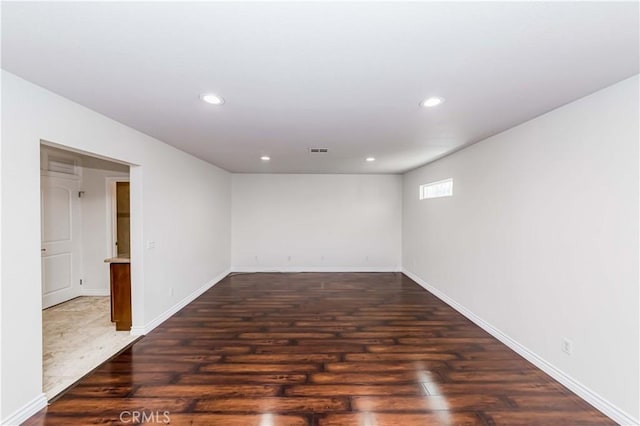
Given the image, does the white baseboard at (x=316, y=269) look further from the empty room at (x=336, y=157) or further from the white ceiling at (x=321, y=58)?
the white ceiling at (x=321, y=58)

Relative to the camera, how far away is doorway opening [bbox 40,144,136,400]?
3.72m

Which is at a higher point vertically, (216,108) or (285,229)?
(216,108)

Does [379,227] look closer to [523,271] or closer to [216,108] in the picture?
[523,271]

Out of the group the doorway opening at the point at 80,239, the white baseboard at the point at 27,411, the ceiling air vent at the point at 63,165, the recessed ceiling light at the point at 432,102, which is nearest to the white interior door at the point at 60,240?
the doorway opening at the point at 80,239

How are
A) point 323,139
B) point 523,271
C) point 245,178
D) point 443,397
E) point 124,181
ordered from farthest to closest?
point 245,178 → point 124,181 → point 323,139 → point 523,271 → point 443,397

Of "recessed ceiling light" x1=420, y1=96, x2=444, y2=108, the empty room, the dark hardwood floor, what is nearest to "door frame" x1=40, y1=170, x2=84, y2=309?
the empty room

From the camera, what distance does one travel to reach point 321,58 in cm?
165

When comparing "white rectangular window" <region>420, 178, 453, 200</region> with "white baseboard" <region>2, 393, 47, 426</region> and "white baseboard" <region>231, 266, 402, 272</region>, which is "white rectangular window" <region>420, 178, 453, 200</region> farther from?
"white baseboard" <region>2, 393, 47, 426</region>

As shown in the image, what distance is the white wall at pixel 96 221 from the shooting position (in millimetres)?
4828

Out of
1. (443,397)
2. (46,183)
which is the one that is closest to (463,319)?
(443,397)

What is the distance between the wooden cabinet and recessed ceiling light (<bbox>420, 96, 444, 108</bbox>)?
3729mm

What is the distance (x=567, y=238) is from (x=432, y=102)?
1656 mm

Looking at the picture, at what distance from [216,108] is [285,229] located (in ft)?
14.9

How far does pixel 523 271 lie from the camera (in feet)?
9.56
